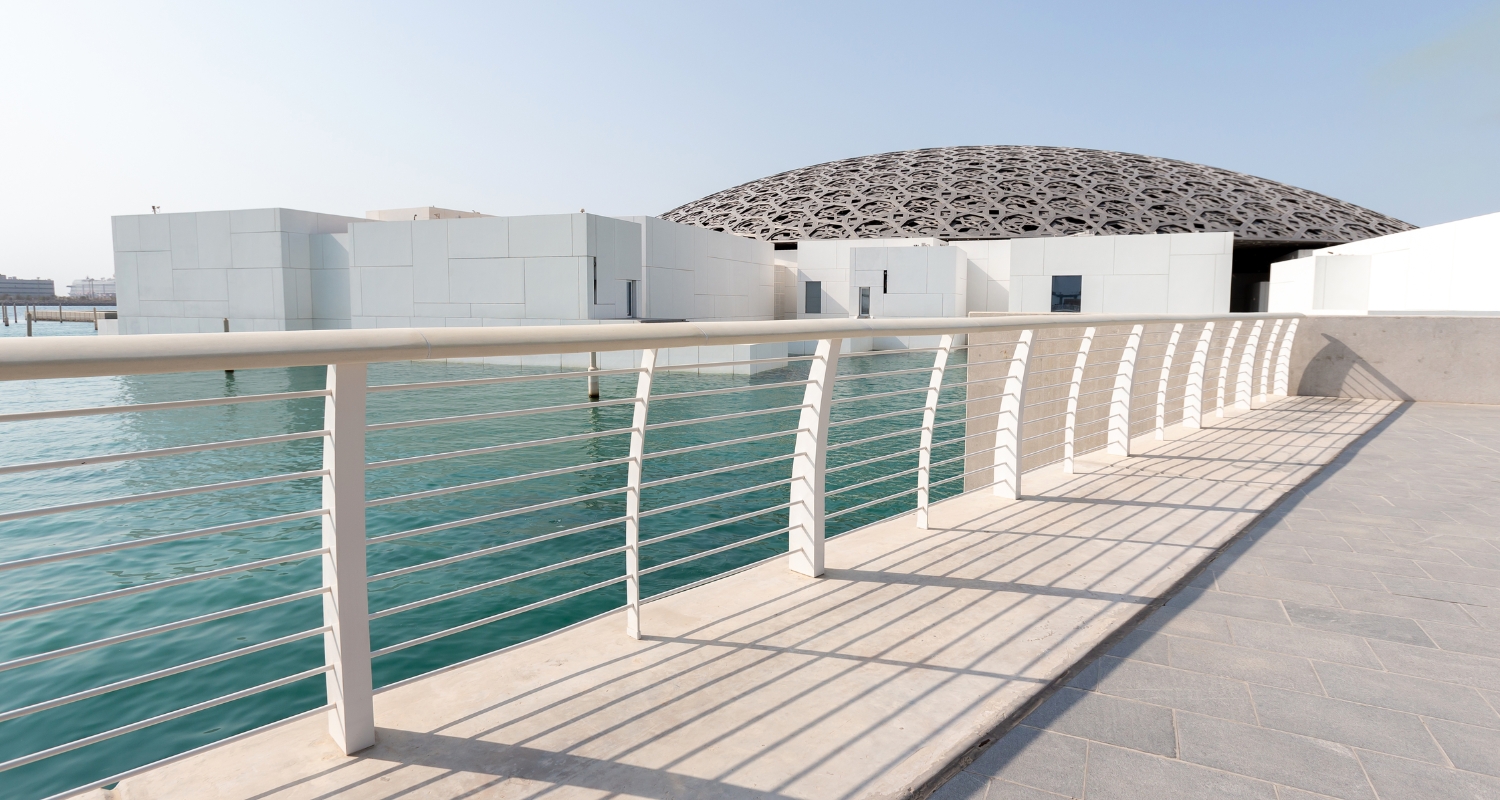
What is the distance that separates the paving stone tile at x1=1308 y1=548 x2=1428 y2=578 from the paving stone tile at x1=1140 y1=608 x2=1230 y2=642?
3.86ft

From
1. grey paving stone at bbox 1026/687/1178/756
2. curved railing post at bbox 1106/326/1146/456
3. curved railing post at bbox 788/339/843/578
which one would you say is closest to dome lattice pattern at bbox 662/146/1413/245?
curved railing post at bbox 1106/326/1146/456

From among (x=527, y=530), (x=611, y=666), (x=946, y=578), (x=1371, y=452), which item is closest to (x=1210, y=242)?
(x=1371, y=452)

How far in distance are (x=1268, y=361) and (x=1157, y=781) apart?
9741 mm

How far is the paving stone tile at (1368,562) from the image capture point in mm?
3955

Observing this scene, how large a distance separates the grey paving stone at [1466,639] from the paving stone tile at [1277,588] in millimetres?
340

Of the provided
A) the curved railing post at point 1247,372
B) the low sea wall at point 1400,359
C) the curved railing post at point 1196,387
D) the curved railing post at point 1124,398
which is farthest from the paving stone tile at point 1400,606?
the low sea wall at point 1400,359

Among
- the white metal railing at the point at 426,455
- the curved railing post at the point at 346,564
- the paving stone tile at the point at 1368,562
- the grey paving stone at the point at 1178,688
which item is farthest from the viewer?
the paving stone tile at the point at 1368,562

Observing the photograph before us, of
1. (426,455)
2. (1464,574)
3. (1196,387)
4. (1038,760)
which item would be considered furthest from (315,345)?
(1196,387)

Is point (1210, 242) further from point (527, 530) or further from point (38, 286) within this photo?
point (38, 286)

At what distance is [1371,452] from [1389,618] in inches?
171

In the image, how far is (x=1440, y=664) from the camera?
296 cm

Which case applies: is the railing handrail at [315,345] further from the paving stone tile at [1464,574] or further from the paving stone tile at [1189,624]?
the paving stone tile at [1464,574]

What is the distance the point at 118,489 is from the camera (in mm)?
10227

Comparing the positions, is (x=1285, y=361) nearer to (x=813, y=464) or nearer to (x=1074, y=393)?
(x=1074, y=393)
